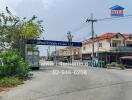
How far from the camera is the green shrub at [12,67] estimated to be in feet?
100

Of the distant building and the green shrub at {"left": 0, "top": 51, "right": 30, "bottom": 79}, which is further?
the distant building

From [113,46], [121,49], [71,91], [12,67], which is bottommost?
[71,91]

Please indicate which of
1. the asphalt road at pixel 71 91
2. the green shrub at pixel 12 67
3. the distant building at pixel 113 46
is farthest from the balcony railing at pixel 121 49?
the asphalt road at pixel 71 91

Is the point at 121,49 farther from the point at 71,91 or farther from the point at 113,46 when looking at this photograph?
the point at 71,91

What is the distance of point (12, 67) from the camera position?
3117 cm

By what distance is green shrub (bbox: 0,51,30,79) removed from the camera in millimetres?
30562

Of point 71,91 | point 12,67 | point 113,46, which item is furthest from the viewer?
point 113,46

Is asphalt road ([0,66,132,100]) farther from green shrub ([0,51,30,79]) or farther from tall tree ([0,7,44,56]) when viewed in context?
tall tree ([0,7,44,56])

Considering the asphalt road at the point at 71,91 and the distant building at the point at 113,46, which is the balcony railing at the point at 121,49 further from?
the asphalt road at the point at 71,91

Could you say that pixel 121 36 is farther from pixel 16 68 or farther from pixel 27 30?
pixel 16 68

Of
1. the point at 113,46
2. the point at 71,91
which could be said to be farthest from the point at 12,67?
the point at 113,46

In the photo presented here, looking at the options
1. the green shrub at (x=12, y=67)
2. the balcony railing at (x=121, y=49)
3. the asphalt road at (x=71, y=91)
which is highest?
the balcony railing at (x=121, y=49)

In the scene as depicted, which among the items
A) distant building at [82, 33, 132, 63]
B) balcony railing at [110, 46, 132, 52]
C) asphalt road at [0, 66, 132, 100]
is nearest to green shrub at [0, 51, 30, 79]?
asphalt road at [0, 66, 132, 100]

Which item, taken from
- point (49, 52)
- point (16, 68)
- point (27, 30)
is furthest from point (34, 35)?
point (49, 52)
